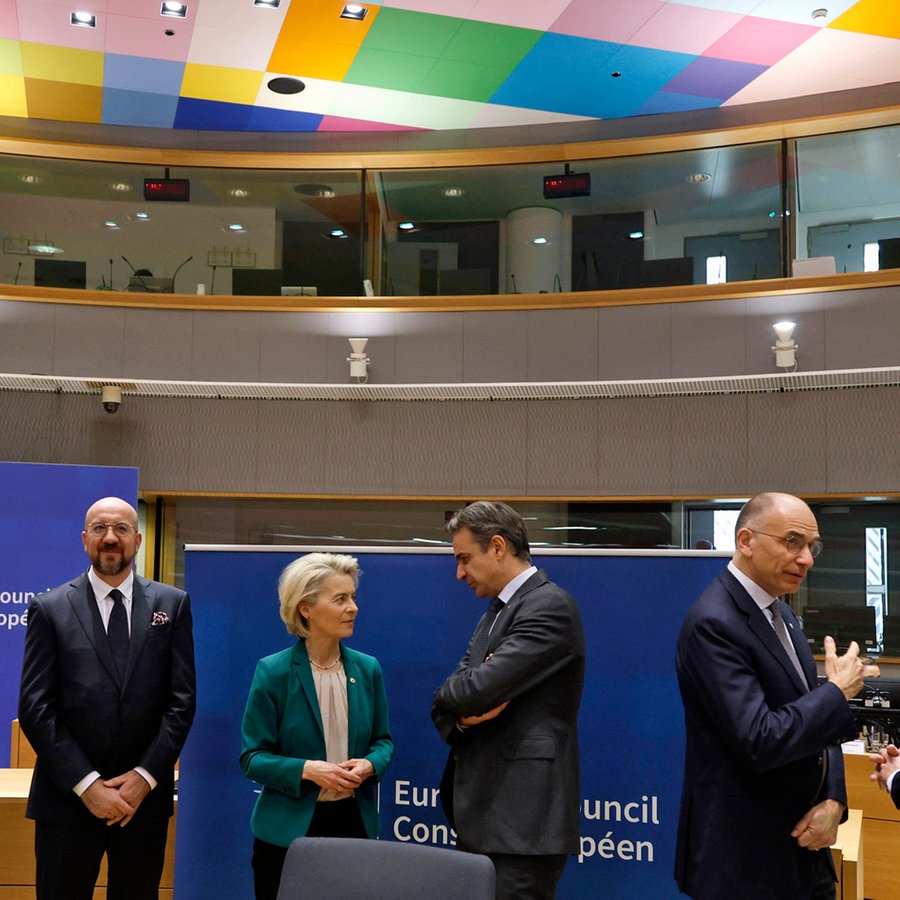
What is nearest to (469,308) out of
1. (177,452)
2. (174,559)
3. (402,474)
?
(402,474)

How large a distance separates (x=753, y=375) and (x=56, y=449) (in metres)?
5.87

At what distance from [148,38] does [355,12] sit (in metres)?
1.86

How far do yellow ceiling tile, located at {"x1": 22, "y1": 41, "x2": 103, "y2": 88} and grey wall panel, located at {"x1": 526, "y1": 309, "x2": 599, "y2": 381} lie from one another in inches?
175

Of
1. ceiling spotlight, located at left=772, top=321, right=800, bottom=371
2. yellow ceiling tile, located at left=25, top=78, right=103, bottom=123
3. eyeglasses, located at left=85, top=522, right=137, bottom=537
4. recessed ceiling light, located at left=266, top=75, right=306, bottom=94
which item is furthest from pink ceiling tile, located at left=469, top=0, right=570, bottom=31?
eyeglasses, located at left=85, top=522, right=137, bottom=537

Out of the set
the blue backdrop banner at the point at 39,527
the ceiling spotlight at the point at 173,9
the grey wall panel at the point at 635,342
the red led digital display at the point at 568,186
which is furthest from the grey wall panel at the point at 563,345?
the ceiling spotlight at the point at 173,9

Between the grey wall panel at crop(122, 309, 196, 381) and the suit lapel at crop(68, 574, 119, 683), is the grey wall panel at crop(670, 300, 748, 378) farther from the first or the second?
the suit lapel at crop(68, 574, 119, 683)

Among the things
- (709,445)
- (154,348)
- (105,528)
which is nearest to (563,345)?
(709,445)

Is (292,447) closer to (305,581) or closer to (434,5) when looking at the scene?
(434,5)

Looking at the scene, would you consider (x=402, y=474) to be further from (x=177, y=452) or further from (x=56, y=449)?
(x=56, y=449)

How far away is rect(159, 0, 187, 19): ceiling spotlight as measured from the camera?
8328 mm

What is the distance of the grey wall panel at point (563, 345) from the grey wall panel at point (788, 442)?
1391 millimetres

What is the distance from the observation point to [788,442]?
8.42 metres

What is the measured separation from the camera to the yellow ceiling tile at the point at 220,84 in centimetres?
934

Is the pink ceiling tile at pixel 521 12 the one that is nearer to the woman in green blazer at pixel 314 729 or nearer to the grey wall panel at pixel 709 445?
the grey wall panel at pixel 709 445
